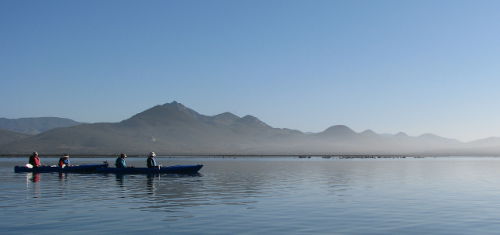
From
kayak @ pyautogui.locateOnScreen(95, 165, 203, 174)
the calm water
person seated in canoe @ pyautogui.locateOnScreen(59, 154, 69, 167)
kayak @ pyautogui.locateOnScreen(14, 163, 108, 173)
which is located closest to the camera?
the calm water

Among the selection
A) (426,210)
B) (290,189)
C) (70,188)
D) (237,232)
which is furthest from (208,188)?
(237,232)

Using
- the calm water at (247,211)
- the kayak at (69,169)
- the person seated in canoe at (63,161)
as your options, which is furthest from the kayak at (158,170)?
the calm water at (247,211)

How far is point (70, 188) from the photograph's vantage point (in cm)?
4494

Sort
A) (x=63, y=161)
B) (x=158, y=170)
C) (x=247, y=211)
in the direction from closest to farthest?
(x=247, y=211) → (x=158, y=170) → (x=63, y=161)

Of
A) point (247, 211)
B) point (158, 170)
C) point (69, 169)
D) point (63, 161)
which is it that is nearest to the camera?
point (247, 211)

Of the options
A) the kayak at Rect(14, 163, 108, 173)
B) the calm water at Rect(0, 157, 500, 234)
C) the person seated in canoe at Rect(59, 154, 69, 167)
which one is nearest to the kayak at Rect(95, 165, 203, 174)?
the kayak at Rect(14, 163, 108, 173)

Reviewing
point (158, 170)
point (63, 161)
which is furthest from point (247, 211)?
point (63, 161)

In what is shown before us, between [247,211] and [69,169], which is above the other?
[69,169]

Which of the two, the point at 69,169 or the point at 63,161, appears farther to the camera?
the point at 63,161

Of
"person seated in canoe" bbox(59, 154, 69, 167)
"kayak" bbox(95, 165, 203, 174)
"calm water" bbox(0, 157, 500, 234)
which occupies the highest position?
"person seated in canoe" bbox(59, 154, 69, 167)

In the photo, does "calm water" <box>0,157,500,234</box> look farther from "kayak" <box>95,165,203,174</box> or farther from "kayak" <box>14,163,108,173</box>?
"kayak" <box>14,163,108,173</box>

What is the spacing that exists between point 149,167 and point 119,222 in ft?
134

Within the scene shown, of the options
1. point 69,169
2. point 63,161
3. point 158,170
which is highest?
point 63,161

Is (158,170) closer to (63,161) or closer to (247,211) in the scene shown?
(63,161)
